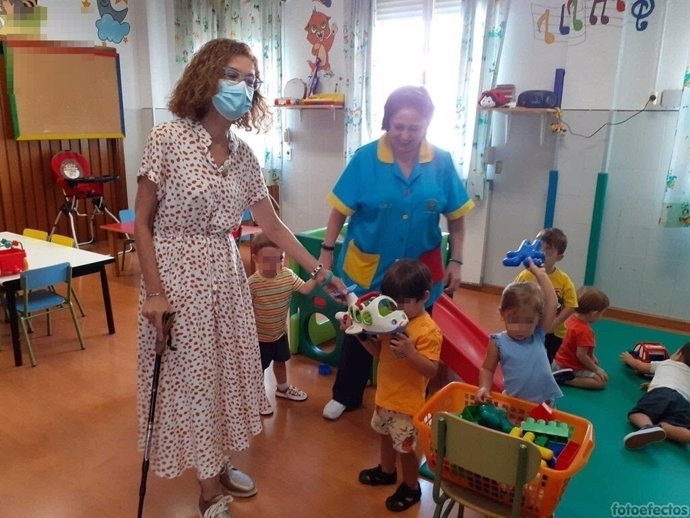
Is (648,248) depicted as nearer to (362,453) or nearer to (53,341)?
(362,453)

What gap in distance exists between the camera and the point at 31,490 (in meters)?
2.17

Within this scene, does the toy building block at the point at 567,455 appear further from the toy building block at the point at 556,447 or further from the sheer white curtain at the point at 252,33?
the sheer white curtain at the point at 252,33

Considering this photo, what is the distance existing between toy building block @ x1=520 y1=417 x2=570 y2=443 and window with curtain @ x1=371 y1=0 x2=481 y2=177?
3345 millimetres

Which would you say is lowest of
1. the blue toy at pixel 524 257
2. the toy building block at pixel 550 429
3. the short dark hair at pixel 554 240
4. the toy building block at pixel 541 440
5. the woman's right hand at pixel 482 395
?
the toy building block at pixel 541 440

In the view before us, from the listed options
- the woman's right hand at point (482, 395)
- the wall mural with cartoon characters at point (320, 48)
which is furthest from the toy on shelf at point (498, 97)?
the woman's right hand at point (482, 395)

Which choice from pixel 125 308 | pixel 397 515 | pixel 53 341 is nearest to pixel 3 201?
pixel 125 308

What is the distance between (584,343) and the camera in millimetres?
3035

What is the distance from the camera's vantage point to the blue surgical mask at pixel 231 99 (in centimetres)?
166

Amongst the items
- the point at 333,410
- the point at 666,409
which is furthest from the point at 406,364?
the point at 666,409

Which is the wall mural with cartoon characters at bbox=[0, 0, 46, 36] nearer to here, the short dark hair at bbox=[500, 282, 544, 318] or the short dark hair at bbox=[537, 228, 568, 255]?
the short dark hair at bbox=[537, 228, 568, 255]

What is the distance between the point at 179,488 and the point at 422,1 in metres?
4.35

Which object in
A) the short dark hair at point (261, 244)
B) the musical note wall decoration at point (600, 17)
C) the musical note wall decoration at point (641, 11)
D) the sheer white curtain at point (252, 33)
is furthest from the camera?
the sheer white curtain at point (252, 33)

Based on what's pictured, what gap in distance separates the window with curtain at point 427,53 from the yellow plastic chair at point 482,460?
348 cm

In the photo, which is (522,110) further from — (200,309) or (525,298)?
(200,309)
